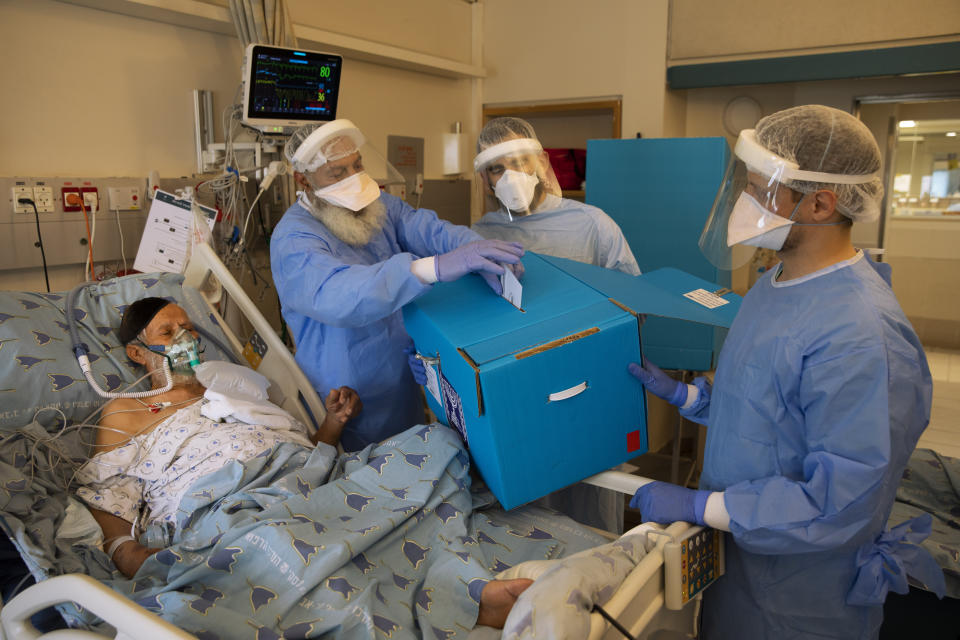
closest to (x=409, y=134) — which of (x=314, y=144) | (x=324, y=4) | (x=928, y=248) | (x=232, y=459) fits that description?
(x=324, y=4)

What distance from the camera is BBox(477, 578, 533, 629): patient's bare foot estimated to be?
4.33 feet

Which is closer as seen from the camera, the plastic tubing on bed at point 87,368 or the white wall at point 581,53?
the plastic tubing on bed at point 87,368

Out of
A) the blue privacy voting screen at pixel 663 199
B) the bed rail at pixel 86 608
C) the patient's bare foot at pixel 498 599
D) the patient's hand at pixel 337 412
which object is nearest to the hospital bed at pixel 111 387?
the bed rail at pixel 86 608

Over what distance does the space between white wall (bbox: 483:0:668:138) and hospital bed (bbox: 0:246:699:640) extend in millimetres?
2854

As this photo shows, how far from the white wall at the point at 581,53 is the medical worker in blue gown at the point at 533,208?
2.10 m

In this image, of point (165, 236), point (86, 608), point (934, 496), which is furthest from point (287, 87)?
point (934, 496)

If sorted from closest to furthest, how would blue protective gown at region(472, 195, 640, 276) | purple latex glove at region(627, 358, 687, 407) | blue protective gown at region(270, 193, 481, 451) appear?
purple latex glove at region(627, 358, 687, 407)
blue protective gown at region(270, 193, 481, 451)
blue protective gown at region(472, 195, 640, 276)

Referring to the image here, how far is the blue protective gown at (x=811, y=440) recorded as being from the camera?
1.23m

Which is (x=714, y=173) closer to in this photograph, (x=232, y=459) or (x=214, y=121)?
(x=214, y=121)

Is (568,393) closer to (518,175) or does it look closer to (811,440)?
(811,440)

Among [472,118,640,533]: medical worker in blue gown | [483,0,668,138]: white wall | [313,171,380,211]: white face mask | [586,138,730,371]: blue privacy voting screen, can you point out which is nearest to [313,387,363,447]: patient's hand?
[313,171,380,211]: white face mask

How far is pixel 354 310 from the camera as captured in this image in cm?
177

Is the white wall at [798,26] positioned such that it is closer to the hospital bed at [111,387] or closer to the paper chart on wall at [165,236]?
the paper chart on wall at [165,236]

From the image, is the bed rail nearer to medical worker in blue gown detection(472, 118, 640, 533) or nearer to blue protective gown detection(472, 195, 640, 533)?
medical worker in blue gown detection(472, 118, 640, 533)
